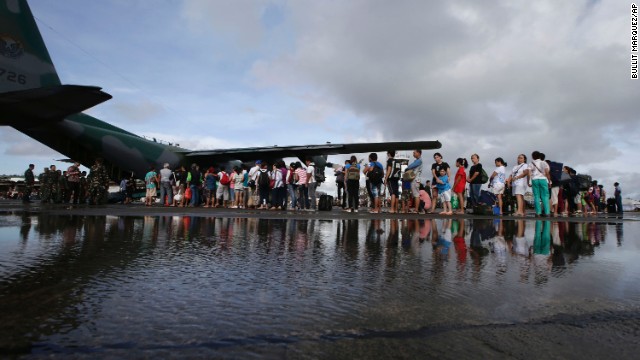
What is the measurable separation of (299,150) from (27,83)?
1094cm

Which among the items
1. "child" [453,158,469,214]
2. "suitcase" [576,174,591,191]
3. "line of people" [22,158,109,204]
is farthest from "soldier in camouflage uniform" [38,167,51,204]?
"suitcase" [576,174,591,191]

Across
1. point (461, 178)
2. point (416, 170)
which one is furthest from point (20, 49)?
point (461, 178)

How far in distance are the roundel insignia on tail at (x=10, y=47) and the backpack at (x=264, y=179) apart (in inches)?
329

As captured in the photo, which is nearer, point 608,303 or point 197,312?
point 197,312

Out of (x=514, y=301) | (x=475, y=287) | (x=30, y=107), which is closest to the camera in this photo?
(x=514, y=301)

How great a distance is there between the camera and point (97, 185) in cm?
1366

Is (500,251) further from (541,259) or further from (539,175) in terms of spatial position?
(539,175)

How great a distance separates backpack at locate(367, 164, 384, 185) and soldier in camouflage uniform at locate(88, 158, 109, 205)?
926cm

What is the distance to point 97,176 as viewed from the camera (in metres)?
13.8

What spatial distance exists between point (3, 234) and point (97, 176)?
11.2 metres

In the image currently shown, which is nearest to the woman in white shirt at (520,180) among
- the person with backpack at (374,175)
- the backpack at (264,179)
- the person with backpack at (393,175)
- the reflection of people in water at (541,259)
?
the person with backpack at (393,175)

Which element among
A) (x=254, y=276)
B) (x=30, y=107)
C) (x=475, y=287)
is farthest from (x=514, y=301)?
(x=30, y=107)

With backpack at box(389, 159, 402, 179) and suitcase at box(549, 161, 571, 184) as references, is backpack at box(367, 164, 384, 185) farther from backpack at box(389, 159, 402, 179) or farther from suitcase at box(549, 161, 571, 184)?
suitcase at box(549, 161, 571, 184)

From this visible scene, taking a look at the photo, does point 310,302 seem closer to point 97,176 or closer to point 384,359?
point 384,359
